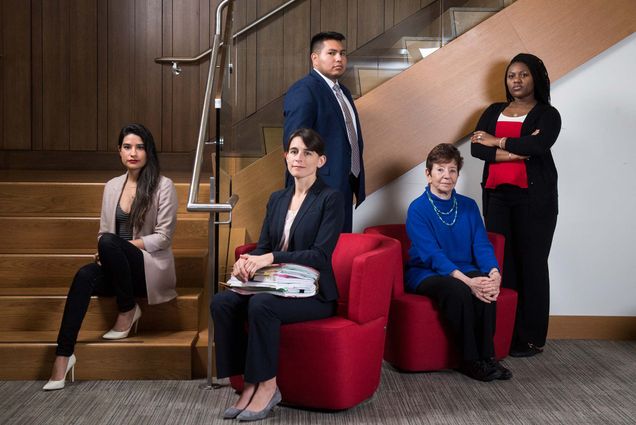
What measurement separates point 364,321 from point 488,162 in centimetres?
146

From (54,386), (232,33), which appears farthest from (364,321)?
(232,33)

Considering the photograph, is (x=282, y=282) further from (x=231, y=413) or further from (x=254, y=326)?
(x=231, y=413)

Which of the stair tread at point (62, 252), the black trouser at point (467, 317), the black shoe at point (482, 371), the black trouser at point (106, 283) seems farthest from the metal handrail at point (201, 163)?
the black shoe at point (482, 371)

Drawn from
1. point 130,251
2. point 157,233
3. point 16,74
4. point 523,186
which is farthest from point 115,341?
point 16,74

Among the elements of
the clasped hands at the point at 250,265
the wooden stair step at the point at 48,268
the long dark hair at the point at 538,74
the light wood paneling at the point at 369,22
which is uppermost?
the light wood paneling at the point at 369,22

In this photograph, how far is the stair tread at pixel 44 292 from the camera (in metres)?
4.46

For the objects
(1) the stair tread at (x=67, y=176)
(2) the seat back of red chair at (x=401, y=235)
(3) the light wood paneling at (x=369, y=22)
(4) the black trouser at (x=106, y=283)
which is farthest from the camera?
(1) the stair tread at (x=67, y=176)

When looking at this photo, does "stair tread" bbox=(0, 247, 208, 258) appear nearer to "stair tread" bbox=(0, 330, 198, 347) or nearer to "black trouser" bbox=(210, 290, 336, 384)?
→ "stair tread" bbox=(0, 330, 198, 347)

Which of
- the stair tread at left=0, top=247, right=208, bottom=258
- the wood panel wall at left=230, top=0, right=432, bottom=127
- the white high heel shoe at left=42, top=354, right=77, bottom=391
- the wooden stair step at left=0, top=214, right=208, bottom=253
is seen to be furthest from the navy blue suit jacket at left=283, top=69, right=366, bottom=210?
the white high heel shoe at left=42, top=354, right=77, bottom=391

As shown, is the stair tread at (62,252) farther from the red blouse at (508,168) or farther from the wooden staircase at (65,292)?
the red blouse at (508,168)

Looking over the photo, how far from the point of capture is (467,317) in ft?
13.8

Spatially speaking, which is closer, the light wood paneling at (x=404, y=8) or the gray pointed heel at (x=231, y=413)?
the gray pointed heel at (x=231, y=413)

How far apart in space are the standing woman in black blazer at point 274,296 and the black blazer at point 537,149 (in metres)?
1.24

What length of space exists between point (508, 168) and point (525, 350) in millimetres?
957
